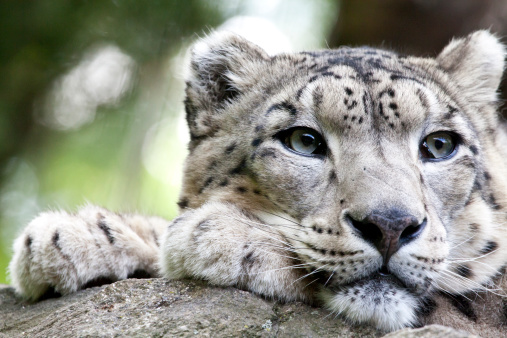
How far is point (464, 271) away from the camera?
359cm

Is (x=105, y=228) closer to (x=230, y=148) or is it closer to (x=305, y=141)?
(x=230, y=148)

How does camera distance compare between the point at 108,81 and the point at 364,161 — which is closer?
the point at 364,161

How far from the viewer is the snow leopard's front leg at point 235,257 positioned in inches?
119

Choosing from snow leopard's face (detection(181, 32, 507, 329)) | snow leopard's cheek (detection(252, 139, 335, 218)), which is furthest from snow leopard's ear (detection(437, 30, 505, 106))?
snow leopard's cheek (detection(252, 139, 335, 218))

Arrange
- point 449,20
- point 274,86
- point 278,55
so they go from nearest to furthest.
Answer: point 274,86 < point 278,55 < point 449,20

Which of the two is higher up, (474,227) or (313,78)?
(313,78)

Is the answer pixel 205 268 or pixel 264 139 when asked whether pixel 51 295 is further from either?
pixel 264 139

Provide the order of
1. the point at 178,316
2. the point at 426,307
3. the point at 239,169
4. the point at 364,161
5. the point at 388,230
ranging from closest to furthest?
the point at 388,230 < the point at 178,316 < the point at 426,307 < the point at 364,161 < the point at 239,169

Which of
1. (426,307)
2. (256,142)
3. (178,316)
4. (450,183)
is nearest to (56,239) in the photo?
(178,316)

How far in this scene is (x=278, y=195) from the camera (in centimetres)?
350

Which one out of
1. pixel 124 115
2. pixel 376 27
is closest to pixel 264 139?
pixel 124 115

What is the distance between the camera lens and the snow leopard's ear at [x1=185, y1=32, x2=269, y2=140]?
14.5 ft

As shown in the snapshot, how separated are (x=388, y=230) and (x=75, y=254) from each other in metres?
1.89

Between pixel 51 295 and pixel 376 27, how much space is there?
661cm
